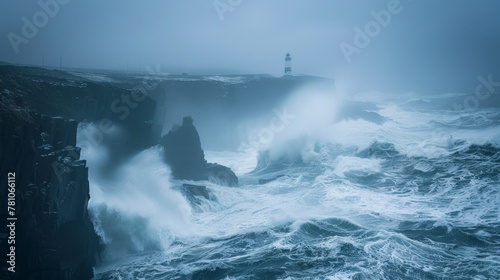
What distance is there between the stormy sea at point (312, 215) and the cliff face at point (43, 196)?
273 centimetres

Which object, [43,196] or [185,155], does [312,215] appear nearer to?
[185,155]

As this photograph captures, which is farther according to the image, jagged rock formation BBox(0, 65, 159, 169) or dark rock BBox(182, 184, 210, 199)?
dark rock BBox(182, 184, 210, 199)

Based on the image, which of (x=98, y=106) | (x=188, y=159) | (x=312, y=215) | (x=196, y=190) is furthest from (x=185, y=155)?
(x=312, y=215)

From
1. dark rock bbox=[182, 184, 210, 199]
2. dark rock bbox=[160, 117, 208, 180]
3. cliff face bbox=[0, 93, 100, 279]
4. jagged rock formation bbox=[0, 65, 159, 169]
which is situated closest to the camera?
cliff face bbox=[0, 93, 100, 279]

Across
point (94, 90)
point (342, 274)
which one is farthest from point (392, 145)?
point (94, 90)

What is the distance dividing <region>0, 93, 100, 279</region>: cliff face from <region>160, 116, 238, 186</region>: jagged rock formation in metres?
15.5

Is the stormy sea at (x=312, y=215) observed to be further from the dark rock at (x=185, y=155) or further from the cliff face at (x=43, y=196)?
the cliff face at (x=43, y=196)

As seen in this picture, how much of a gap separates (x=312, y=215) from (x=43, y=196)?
56.0 feet

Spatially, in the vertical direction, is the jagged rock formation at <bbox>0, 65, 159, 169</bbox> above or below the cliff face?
above

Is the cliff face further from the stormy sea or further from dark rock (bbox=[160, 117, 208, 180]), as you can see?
dark rock (bbox=[160, 117, 208, 180])

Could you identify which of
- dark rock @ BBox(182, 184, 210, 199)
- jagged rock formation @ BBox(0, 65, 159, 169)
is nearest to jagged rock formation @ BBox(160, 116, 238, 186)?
dark rock @ BBox(182, 184, 210, 199)

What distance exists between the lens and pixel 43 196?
1591cm

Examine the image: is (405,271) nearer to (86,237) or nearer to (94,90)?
(86,237)

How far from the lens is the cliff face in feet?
48.9
